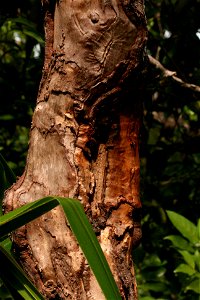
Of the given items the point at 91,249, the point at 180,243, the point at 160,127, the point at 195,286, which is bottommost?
the point at 195,286

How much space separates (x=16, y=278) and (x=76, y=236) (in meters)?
0.17

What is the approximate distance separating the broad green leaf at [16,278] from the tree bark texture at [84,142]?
0.05 metres

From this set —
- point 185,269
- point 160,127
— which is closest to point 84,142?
point 185,269

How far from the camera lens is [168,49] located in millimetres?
2080

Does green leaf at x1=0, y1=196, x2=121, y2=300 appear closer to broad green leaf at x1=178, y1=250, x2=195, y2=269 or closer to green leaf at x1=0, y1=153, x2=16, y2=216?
green leaf at x1=0, y1=153, x2=16, y2=216

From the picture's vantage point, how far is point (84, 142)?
3.04ft

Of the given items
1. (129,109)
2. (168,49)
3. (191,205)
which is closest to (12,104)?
(168,49)

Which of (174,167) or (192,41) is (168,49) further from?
(174,167)

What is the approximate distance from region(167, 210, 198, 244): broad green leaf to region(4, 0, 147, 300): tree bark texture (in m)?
0.79

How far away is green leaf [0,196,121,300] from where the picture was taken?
2.34 feet

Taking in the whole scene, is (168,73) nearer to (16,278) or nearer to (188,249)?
(188,249)

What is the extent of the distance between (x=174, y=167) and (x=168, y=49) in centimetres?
47

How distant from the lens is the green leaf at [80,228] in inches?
28.1

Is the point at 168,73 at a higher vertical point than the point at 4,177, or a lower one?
higher
